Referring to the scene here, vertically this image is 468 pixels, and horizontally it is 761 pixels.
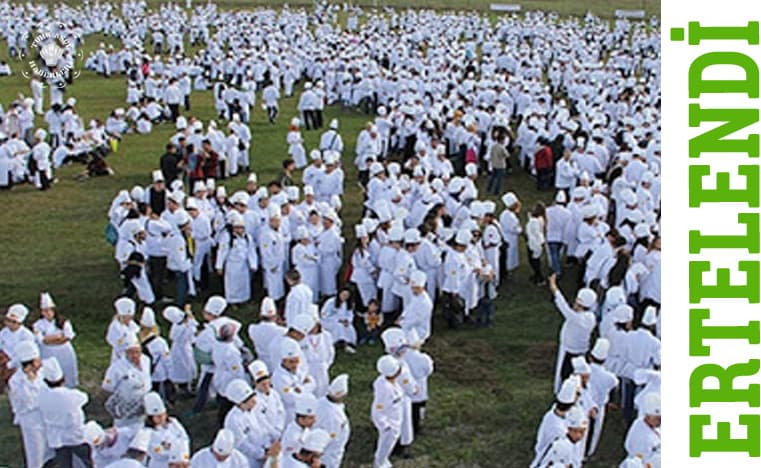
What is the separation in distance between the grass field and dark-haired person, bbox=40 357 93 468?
1.52 metres

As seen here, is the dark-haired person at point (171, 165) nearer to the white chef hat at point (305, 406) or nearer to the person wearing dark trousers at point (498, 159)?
the person wearing dark trousers at point (498, 159)

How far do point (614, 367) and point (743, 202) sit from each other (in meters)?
2.77

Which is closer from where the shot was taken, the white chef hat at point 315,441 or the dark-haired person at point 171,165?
the white chef hat at point 315,441

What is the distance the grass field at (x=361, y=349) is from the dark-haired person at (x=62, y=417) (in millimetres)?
1518

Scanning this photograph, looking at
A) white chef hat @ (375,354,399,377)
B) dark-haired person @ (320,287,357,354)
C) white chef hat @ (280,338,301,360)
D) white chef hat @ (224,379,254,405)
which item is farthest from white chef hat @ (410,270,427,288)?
white chef hat @ (224,379,254,405)

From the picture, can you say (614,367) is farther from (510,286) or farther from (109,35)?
(109,35)

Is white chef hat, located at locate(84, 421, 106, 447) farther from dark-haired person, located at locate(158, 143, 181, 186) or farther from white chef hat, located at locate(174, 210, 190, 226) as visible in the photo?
dark-haired person, located at locate(158, 143, 181, 186)

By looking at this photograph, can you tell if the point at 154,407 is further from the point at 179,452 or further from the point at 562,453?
the point at 562,453

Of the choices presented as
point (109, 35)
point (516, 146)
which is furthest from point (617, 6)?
point (516, 146)

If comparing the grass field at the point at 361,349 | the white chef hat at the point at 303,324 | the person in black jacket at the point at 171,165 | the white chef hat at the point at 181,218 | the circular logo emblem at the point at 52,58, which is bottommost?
the grass field at the point at 361,349

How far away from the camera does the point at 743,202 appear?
27.5 feet

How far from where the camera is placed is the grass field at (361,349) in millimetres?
10469

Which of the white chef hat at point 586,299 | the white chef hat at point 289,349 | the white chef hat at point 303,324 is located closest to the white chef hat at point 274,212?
the white chef hat at point 303,324

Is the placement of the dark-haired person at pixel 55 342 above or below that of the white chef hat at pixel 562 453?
above
